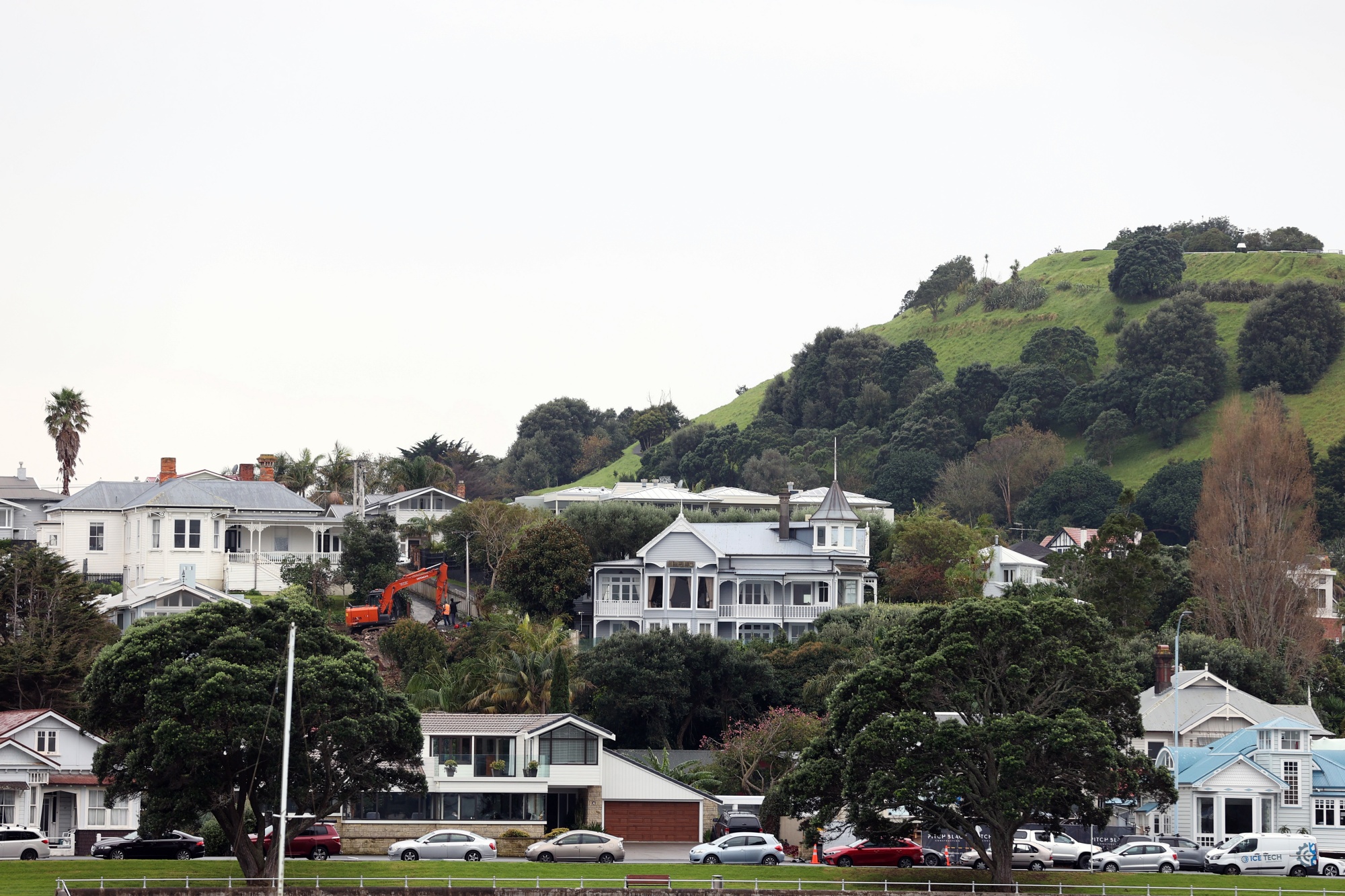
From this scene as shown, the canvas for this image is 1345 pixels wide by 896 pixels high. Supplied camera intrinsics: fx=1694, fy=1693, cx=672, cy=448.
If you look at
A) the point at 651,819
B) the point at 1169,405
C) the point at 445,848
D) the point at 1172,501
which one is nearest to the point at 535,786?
the point at 651,819

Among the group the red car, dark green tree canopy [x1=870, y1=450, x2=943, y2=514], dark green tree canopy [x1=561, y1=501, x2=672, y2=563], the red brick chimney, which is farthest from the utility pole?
dark green tree canopy [x1=870, y1=450, x2=943, y2=514]

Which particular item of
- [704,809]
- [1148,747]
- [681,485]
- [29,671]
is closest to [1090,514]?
[681,485]

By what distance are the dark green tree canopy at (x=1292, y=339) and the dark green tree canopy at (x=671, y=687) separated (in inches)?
3958

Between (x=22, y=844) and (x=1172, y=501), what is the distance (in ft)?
366

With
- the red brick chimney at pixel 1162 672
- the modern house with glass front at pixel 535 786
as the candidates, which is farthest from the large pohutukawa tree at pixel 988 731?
the red brick chimney at pixel 1162 672

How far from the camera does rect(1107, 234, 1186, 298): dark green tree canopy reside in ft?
634

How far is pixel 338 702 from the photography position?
166 feet

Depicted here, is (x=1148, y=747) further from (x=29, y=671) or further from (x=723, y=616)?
(x=29, y=671)

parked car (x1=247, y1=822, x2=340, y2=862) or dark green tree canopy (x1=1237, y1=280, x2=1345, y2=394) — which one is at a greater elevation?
dark green tree canopy (x1=1237, y1=280, x2=1345, y2=394)

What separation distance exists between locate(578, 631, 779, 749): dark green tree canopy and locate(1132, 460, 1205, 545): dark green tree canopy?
239ft

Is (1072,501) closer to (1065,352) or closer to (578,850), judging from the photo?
(1065,352)

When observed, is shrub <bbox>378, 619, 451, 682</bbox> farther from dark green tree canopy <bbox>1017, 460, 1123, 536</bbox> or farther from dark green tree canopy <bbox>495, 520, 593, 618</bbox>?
dark green tree canopy <bbox>1017, 460, 1123, 536</bbox>

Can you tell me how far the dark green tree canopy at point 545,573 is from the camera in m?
92.2

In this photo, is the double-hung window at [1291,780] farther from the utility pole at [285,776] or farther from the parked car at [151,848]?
the parked car at [151,848]
